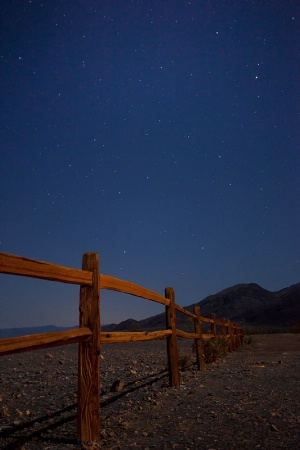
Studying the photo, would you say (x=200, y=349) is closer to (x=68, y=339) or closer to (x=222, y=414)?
(x=222, y=414)

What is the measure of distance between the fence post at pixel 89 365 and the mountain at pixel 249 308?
198 feet

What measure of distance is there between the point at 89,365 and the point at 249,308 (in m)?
88.1

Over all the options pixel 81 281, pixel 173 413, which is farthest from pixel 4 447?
pixel 173 413

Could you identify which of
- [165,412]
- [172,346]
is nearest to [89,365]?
[165,412]

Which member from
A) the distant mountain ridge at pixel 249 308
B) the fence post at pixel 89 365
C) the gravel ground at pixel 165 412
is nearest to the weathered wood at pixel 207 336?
the gravel ground at pixel 165 412

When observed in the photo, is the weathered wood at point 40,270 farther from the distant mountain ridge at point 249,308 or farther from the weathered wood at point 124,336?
the distant mountain ridge at point 249,308

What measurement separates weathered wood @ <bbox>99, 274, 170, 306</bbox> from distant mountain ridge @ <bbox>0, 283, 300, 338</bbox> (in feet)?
191

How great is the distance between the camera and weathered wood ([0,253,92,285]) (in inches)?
97.0

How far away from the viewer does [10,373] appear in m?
8.55

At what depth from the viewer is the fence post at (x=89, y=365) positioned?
132 inches

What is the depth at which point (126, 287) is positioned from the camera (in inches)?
175

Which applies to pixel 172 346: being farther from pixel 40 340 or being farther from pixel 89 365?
pixel 40 340

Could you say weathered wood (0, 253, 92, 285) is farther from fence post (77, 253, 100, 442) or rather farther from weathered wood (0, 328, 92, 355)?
weathered wood (0, 328, 92, 355)

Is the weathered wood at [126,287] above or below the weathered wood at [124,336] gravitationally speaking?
above
